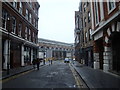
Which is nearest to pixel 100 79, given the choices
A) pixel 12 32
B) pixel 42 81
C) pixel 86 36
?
pixel 42 81

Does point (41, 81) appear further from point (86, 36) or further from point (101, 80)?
point (86, 36)

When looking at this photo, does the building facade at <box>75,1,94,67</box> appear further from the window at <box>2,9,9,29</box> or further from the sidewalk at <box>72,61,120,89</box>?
the window at <box>2,9,9,29</box>

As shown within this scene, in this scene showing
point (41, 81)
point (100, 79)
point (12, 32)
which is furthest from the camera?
point (12, 32)

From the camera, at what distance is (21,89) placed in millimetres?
7219

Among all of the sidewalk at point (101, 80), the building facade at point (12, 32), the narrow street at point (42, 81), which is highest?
the building facade at point (12, 32)

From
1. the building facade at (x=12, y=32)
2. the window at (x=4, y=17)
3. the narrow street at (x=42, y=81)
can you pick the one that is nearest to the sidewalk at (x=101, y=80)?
the narrow street at (x=42, y=81)

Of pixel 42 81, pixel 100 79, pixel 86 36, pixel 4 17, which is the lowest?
pixel 42 81

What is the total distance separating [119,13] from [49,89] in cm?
709

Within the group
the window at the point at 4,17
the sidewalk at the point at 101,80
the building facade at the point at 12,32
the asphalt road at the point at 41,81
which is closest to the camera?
the sidewalk at the point at 101,80

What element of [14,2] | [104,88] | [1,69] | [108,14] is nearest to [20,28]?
[14,2]

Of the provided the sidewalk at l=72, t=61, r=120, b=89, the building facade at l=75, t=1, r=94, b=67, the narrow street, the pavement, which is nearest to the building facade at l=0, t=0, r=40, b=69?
the narrow street

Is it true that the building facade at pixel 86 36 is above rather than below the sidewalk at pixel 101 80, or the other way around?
above

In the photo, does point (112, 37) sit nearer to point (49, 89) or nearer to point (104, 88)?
point (104, 88)

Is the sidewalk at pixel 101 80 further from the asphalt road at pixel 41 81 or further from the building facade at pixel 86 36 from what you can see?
the building facade at pixel 86 36
